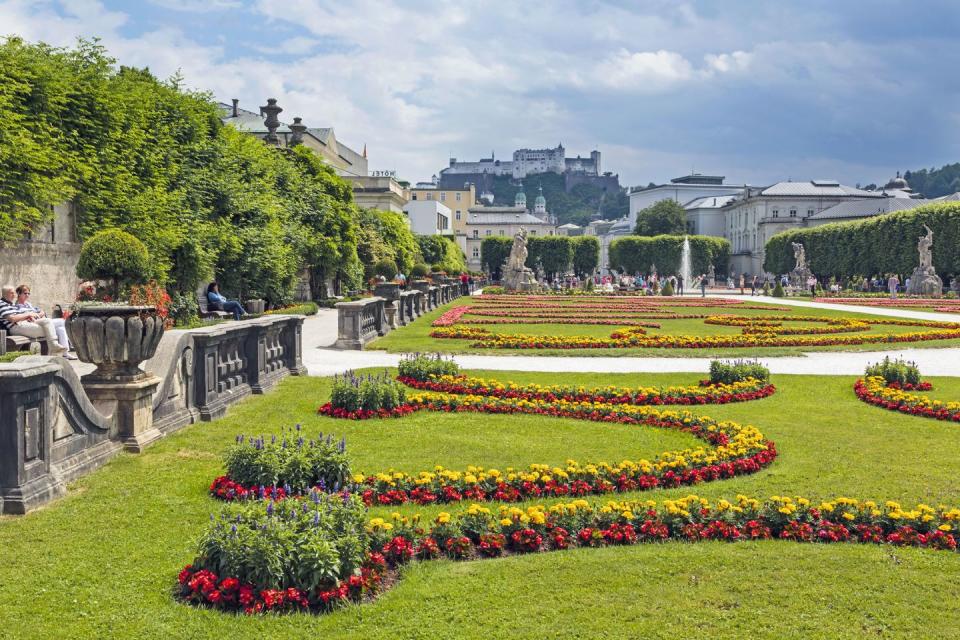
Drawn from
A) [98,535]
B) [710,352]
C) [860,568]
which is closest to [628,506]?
[860,568]

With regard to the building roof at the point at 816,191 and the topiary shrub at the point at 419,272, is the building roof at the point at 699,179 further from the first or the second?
the topiary shrub at the point at 419,272

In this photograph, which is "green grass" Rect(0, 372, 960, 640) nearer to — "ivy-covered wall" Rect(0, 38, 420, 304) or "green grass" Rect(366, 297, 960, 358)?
"green grass" Rect(366, 297, 960, 358)

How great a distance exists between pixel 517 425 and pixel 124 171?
53.3 feet

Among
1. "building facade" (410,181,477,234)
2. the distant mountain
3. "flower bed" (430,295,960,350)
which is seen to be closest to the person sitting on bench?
"flower bed" (430,295,960,350)

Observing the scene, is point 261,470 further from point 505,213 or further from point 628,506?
point 505,213

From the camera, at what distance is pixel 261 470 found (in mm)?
6582

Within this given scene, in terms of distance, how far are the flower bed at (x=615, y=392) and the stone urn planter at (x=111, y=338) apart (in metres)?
4.91

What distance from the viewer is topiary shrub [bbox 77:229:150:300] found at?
48.8ft

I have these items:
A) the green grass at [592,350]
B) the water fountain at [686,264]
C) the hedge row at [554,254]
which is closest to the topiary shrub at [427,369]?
the green grass at [592,350]

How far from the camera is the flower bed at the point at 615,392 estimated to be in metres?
11.2

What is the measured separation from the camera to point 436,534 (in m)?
5.47

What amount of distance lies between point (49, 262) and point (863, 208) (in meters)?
95.8

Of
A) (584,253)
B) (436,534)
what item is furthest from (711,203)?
(436,534)

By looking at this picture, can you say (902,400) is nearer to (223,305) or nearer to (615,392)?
(615,392)
